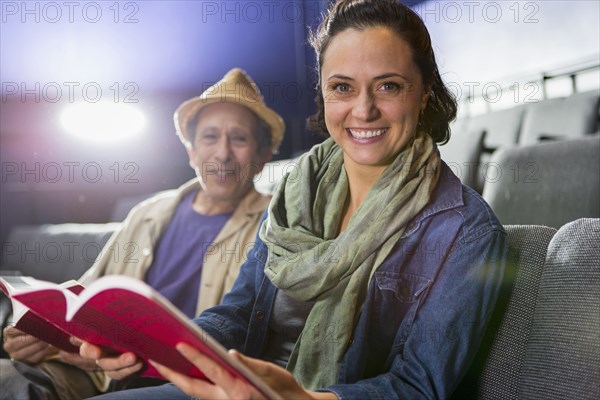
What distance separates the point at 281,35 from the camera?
1199mm

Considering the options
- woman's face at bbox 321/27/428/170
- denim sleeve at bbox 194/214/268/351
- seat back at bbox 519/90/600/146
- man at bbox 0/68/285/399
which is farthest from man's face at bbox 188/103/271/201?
seat back at bbox 519/90/600/146

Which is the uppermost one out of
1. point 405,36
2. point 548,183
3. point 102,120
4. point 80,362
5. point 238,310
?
point 405,36

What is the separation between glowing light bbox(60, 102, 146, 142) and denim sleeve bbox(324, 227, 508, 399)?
894 millimetres

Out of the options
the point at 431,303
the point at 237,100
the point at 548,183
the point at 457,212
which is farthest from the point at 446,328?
the point at 237,100

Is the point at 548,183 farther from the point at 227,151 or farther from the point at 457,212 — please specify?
the point at 227,151

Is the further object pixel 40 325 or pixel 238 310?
pixel 238 310

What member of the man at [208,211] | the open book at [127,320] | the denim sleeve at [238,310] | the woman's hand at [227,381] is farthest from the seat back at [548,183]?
the open book at [127,320]

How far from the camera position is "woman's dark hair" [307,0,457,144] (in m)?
0.75

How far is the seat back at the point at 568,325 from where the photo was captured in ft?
2.33

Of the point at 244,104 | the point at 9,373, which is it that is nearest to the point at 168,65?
the point at 244,104

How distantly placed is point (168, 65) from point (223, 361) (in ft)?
3.12

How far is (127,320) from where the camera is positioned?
21.9 inches

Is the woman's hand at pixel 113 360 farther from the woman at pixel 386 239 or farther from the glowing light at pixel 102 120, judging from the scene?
the glowing light at pixel 102 120

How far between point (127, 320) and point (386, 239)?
13.1 inches
